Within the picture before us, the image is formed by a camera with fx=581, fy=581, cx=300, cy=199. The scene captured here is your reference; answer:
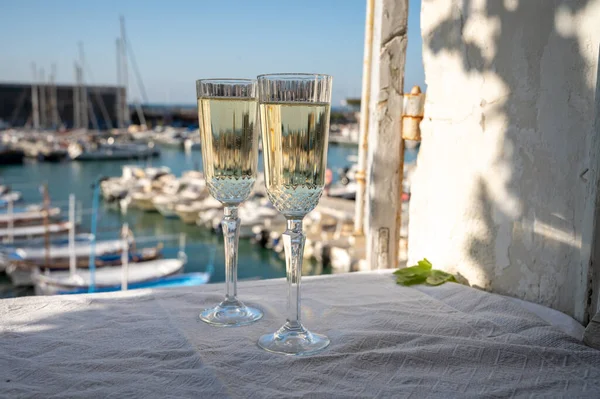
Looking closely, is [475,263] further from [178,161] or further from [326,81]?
[178,161]

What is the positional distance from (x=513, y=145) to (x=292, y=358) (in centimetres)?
114

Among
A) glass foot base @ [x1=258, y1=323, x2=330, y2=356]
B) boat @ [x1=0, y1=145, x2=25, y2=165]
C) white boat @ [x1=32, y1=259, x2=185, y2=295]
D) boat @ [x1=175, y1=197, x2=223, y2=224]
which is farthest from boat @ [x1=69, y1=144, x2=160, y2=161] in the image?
glass foot base @ [x1=258, y1=323, x2=330, y2=356]

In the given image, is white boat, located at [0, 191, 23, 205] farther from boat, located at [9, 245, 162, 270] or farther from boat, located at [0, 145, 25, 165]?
boat, located at [0, 145, 25, 165]

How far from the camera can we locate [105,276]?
16719 mm

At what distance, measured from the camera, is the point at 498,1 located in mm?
2029

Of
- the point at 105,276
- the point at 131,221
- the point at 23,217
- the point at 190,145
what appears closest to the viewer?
the point at 105,276

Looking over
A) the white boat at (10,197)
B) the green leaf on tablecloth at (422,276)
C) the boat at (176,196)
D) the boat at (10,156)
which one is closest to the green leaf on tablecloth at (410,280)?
the green leaf on tablecloth at (422,276)

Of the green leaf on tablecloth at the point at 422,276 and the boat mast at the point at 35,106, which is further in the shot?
the boat mast at the point at 35,106

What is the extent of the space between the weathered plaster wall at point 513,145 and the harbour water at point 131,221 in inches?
589

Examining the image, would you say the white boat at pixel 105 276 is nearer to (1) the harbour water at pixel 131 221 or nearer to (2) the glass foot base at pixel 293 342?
(1) the harbour water at pixel 131 221

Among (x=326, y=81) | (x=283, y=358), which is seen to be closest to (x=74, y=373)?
(x=283, y=358)

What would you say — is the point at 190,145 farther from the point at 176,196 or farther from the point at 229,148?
the point at 229,148

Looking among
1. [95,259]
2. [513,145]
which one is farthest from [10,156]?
[513,145]

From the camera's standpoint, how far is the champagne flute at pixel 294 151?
1.39m
